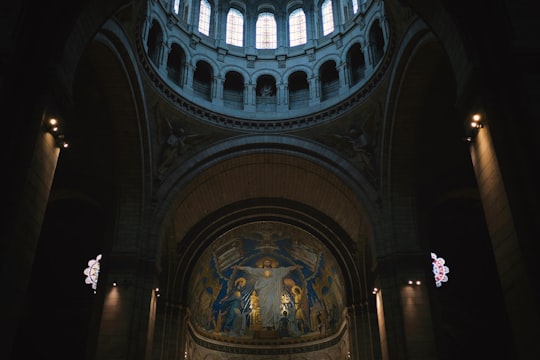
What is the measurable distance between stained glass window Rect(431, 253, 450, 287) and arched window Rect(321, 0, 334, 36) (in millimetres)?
11809

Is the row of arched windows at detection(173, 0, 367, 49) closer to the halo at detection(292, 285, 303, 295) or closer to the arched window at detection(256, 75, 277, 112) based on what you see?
the arched window at detection(256, 75, 277, 112)

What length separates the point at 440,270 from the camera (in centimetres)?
2233

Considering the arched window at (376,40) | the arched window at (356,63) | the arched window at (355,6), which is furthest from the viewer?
the arched window at (355,6)

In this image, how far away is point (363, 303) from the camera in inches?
955

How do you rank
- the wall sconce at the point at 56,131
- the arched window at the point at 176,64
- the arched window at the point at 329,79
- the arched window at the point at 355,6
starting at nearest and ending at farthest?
the wall sconce at the point at 56,131, the arched window at the point at 176,64, the arched window at the point at 355,6, the arched window at the point at 329,79

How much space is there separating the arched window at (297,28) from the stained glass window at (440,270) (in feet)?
40.4

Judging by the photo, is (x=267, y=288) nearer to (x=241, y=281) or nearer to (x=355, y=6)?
(x=241, y=281)

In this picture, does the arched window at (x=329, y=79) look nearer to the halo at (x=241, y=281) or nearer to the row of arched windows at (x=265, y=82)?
the row of arched windows at (x=265, y=82)

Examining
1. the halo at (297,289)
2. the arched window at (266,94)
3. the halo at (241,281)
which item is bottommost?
the halo at (297,289)

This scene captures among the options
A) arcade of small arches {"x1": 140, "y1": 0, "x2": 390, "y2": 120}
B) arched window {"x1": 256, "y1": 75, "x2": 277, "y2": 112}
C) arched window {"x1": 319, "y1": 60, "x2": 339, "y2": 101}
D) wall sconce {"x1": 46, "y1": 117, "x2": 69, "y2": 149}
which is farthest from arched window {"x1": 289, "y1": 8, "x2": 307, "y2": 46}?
wall sconce {"x1": 46, "y1": 117, "x2": 69, "y2": 149}

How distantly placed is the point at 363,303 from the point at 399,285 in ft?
23.5

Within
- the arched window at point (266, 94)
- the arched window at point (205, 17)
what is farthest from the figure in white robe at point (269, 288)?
the arched window at point (205, 17)

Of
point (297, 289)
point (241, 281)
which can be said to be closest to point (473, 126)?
point (297, 289)

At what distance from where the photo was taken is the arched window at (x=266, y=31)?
25.5 m
